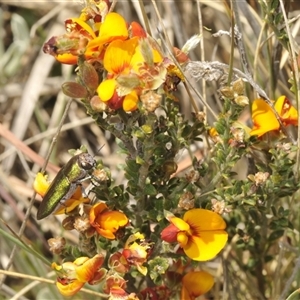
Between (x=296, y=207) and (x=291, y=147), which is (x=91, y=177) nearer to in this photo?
(x=291, y=147)

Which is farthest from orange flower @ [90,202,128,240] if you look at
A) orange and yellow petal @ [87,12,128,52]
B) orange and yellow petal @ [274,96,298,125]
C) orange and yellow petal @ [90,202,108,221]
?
orange and yellow petal @ [274,96,298,125]

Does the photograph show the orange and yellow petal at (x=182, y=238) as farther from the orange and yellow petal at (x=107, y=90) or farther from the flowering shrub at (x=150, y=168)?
the orange and yellow petal at (x=107, y=90)

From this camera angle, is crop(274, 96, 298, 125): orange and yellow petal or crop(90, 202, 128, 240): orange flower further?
crop(274, 96, 298, 125): orange and yellow petal

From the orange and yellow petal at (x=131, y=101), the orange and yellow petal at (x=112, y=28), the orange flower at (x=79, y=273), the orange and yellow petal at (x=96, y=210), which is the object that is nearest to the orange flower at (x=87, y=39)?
the orange and yellow petal at (x=112, y=28)

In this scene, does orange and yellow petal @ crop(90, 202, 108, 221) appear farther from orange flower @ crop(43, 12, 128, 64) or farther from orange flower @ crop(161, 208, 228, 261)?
orange flower @ crop(43, 12, 128, 64)

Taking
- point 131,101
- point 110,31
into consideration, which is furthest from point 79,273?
point 110,31

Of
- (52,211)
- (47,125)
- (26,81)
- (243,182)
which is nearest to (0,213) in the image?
(47,125)

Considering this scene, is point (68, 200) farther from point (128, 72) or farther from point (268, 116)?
point (268, 116)
